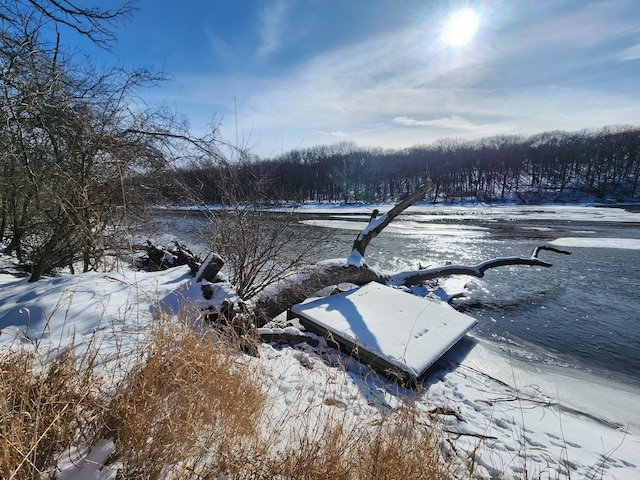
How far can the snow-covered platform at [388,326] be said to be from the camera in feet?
16.6

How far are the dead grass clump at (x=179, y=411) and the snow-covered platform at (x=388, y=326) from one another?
2688 mm

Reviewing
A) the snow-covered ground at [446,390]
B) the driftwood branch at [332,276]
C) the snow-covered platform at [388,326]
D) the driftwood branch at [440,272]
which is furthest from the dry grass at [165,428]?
the driftwood branch at [440,272]

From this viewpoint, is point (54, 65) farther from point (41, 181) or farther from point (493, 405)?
point (493, 405)

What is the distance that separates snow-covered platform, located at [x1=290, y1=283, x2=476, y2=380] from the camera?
5.07 metres

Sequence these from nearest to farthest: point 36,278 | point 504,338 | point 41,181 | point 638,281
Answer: point 41,181 → point 36,278 → point 504,338 → point 638,281

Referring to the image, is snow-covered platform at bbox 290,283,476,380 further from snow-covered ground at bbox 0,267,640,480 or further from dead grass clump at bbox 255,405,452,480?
dead grass clump at bbox 255,405,452,480

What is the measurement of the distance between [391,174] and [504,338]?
237 feet

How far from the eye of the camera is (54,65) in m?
3.39

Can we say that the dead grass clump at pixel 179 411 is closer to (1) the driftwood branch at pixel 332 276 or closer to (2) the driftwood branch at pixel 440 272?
(1) the driftwood branch at pixel 332 276

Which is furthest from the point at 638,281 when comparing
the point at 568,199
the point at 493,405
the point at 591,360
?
the point at 568,199

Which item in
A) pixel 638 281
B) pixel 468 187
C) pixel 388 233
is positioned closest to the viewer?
pixel 638 281

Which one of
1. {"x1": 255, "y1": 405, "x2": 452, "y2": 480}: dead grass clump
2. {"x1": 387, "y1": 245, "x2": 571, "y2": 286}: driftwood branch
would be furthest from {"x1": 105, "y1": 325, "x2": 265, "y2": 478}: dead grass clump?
{"x1": 387, "y1": 245, "x2": 571, "y2": 286}: driftwood branch

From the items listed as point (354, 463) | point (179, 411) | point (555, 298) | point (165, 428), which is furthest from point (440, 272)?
point (165, 428)

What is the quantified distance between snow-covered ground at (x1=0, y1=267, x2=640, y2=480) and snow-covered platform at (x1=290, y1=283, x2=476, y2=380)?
38 cm
